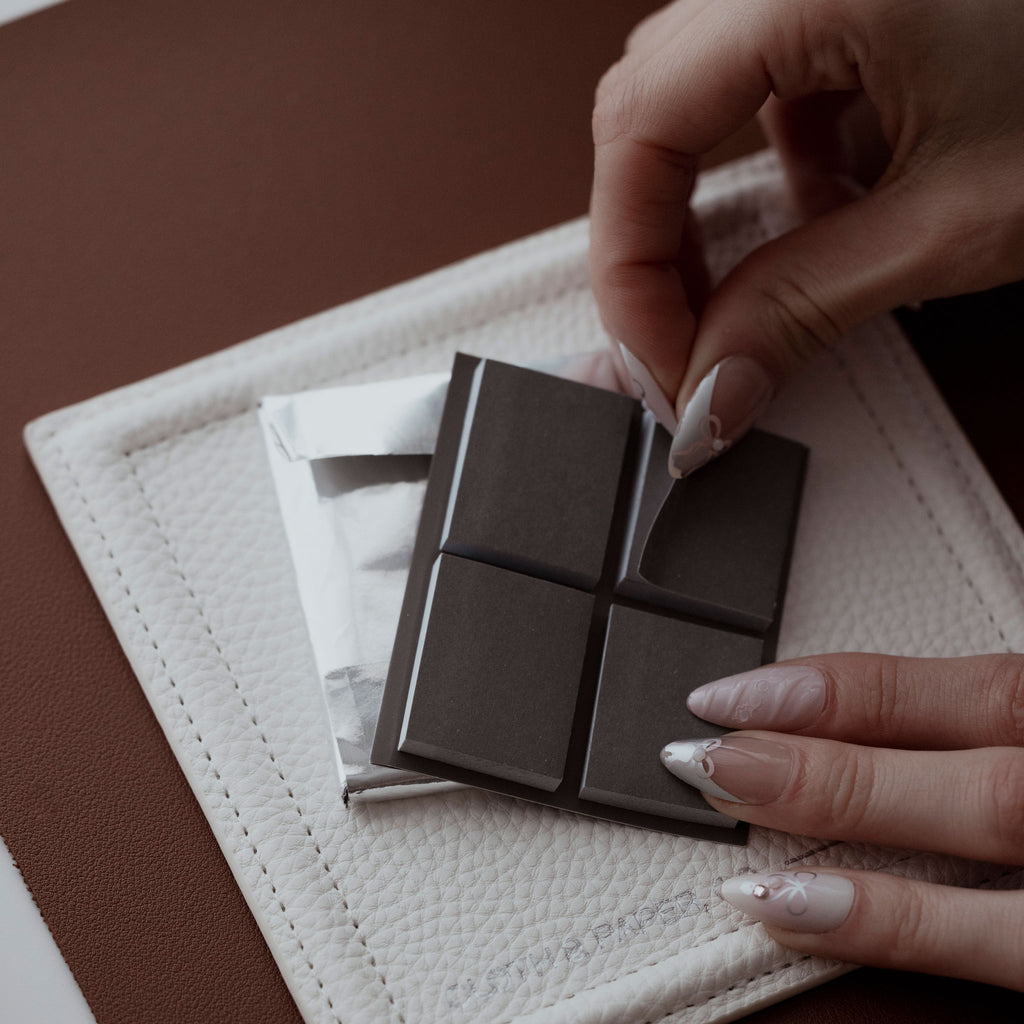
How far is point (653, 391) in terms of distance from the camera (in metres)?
0.64

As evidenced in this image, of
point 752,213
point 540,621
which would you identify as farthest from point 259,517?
point 752,213

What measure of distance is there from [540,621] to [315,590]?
0.46 ft

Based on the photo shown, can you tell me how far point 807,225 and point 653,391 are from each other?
146 mm

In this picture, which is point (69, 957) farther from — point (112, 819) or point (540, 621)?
point (540, 621)

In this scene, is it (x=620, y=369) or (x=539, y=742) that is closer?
(x=539, y=742)

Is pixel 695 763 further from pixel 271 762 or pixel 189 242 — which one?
pixel 189 242

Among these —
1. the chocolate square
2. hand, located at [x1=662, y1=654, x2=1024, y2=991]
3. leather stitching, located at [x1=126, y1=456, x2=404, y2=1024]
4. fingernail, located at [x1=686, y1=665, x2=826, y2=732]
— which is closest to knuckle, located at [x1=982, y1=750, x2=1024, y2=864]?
hand, located at [x1=662, y1=654, x2=1024, y2=991]

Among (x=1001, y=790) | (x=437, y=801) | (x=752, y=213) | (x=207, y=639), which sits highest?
(x=752, y=213)

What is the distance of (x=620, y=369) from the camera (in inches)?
26.6

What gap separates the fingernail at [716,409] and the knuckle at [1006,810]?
25cm

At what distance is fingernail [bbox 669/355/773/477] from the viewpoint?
0.62 meters

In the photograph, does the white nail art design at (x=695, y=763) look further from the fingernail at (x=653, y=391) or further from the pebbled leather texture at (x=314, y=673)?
the fingernail at (x=653, y=391)

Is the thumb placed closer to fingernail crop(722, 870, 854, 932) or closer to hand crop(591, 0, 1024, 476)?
hand crop(591, 0, 1024, 476)

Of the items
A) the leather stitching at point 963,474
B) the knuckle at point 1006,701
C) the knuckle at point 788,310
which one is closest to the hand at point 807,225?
the knuckle at point 788,310
